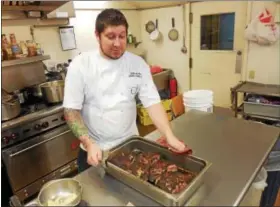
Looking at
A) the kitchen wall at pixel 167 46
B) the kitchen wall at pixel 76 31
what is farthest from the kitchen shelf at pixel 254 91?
the kitchen wall at pixel 76 31

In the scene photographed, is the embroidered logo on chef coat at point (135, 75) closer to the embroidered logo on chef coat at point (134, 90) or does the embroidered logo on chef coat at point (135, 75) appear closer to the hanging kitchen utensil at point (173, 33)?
the embroidered logo on chef coat at point (134, 90)

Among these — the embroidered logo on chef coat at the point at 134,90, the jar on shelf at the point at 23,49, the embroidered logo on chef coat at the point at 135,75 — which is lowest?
the embroidered logo on chef coat at the point at 134,90

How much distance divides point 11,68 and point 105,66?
1.48m

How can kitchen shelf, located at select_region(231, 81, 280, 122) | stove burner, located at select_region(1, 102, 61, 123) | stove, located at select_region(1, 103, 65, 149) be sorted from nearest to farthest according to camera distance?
stove, located at select_region(1, 103, 65, 149) → stove burner, located at select_region(1, 102, 61, 123) → kitchen shelf, located at select_region(231, 81, 280, 122)

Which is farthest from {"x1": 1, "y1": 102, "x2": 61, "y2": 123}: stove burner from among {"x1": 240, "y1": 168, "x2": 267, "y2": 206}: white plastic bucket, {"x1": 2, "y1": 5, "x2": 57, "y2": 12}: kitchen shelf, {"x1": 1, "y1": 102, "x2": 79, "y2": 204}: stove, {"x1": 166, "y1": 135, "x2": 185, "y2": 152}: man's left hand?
{"x1": 240, "y1": 168, "x2": 267, "y2": 206}: white plastic bucket

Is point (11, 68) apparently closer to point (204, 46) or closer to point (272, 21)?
point (204, 46)

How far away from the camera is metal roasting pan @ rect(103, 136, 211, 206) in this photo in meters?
0.82

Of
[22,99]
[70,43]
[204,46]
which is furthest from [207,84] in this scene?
[22,99]

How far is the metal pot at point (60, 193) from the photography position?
0.84 metres

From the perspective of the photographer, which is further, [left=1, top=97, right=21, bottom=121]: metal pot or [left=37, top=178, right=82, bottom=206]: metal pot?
[left=1, top=97, right=21, bottom=121]: metal pot

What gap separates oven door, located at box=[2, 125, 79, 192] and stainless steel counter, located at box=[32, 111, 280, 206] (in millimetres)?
1145

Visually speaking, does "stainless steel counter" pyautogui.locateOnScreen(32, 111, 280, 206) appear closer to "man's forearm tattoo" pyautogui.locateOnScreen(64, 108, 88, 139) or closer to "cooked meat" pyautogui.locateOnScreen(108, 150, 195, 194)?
"cooked meat" pyautogui.locateOnScreen(108, 150, 195, 194)

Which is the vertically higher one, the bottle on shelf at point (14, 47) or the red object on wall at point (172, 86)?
the bottle on shelf at point (14, 47)

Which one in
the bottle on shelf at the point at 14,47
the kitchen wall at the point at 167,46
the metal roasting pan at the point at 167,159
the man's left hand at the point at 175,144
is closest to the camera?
the metal roasting pan at the point at 167,159
